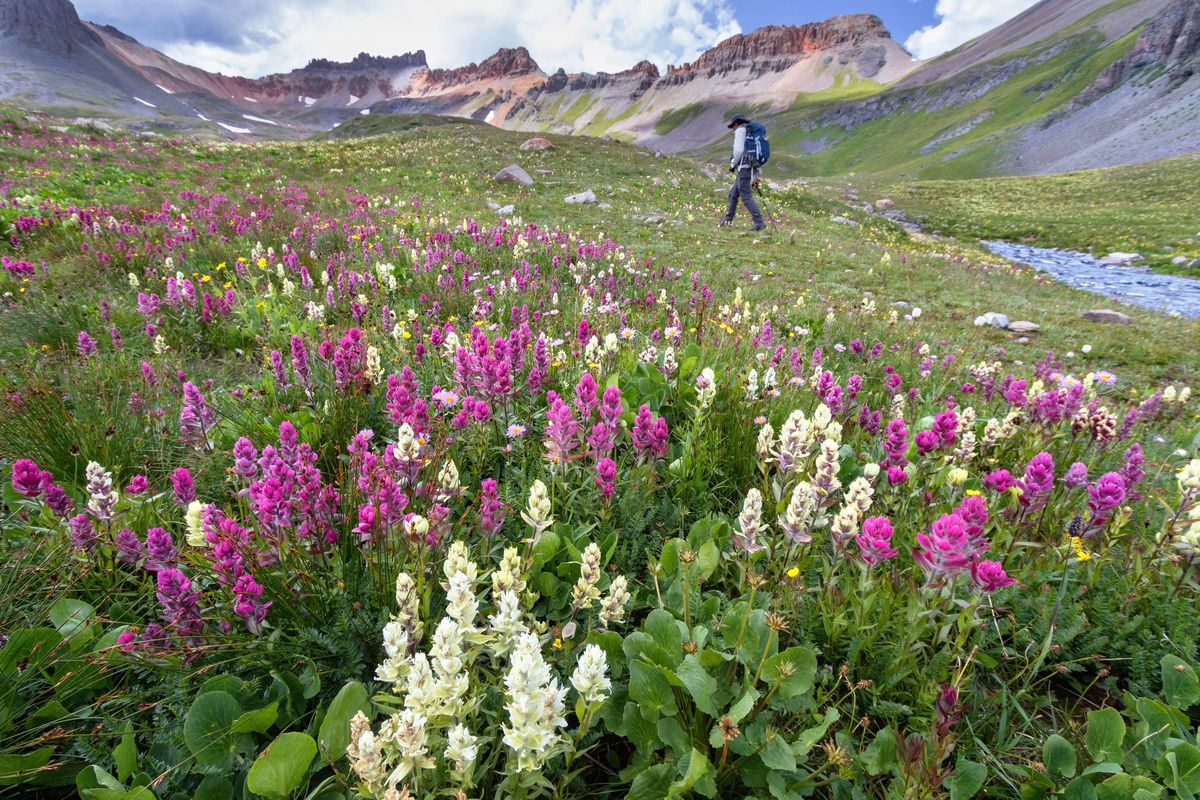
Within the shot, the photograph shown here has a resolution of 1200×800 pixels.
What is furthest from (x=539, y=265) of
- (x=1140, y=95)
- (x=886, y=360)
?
(x=1140, y=95)

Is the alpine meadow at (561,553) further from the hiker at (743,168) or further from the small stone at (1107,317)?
the hiker at (743,168)

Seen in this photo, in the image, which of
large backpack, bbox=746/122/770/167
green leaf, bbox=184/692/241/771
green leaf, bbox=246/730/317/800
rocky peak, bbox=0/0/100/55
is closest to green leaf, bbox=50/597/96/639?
green leaf, bbox=184/692/241/771

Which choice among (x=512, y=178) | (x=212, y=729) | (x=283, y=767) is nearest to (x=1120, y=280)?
(x=512, y=178)

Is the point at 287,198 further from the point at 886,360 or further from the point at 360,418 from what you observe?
the point at 886,360

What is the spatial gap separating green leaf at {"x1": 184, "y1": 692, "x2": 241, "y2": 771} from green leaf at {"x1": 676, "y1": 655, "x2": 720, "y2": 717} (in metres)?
1.46

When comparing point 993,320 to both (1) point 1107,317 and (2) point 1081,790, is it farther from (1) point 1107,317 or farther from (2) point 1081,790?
(2) point 1081,790

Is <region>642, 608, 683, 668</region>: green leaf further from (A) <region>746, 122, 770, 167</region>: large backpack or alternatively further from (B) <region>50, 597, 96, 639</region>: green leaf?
(A) <region>746, 122, 770, 167</region>: large backpack

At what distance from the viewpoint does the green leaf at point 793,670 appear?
1.80 meters

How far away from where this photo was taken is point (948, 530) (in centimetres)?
181

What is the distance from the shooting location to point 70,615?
192cm

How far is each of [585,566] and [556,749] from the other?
1.91 feet

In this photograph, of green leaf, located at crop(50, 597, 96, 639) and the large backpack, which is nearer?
green leaf, located at crop(50, 597, 96, 639)

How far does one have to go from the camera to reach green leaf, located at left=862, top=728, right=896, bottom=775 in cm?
172

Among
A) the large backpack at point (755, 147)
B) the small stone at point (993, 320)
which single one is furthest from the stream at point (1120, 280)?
the large backpack at point (755, 147)
